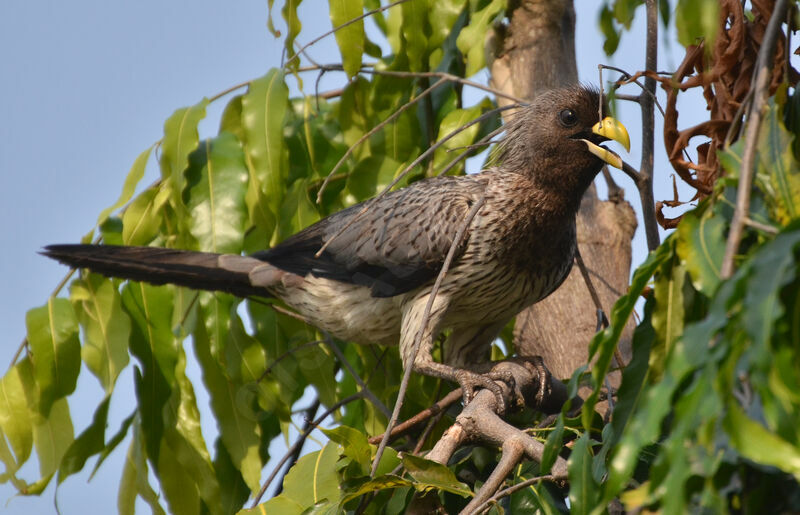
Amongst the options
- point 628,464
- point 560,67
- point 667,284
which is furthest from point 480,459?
point 560,67

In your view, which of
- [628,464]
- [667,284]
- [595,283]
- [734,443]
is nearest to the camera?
[734,443]

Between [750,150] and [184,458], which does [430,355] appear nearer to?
[184,458]

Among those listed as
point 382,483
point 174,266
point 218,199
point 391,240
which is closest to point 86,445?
point 174,266

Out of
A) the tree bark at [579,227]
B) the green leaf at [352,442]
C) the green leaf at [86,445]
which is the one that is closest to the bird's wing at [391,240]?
the tree bark at [579,227]

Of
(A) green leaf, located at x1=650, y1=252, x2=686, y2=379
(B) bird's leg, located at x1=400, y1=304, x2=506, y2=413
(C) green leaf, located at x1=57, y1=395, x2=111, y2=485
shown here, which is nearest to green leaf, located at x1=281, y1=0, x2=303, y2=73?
(B) bird's leg, located at x1=400, y1=304, x2=506, y2=413

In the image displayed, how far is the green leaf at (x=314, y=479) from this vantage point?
2605 millimetres

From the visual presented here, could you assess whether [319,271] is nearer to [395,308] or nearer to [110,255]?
[395,308]

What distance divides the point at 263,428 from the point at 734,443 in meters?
2.94

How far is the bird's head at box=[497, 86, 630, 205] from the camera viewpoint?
3.68 meters

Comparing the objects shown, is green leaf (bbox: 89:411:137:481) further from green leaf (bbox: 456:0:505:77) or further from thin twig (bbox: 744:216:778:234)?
thin twig (bbox: 744:216:778:234)

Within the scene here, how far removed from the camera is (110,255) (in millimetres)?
3508

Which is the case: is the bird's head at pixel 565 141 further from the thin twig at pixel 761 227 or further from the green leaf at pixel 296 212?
the thin twig at pixel 761 227

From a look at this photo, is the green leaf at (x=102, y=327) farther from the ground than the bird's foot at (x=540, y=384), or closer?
farther from the ground

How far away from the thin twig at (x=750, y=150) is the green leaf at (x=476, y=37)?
7.21 ft
